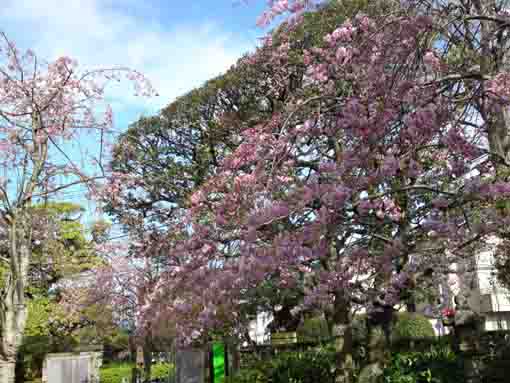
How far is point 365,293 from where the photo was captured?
7836mm

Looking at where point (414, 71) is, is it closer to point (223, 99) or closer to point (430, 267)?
point (430, 267)

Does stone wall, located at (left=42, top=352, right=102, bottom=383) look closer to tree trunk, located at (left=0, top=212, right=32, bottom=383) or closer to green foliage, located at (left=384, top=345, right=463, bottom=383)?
green foliage, located at (left=384, top=345, right=463, bottom=383)

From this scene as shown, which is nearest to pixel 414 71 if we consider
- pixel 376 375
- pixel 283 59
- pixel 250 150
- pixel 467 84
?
pixel 467 84

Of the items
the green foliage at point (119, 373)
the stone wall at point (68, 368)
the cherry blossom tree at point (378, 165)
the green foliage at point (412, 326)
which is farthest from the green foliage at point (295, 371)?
the green foliage at point (119, 373)

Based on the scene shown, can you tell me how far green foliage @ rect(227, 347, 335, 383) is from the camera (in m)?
11.2

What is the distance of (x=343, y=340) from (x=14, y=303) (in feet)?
19.7

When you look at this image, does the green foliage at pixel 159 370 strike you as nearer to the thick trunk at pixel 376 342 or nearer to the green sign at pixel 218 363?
the green sign at pixel 218 363

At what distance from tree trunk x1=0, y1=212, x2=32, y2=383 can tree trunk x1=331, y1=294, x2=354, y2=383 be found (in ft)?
16.8

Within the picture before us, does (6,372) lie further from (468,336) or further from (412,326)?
(412,326)

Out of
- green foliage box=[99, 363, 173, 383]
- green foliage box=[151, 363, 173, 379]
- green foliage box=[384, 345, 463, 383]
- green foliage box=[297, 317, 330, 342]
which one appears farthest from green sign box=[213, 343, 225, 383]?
green foliage box=[151, 363, 173, 379]

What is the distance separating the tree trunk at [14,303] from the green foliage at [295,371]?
7.07m

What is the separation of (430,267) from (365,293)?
1040 mm

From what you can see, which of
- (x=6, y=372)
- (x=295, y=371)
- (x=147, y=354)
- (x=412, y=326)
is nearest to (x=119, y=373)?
(x=147, y=354)

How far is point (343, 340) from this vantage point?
9422mm
